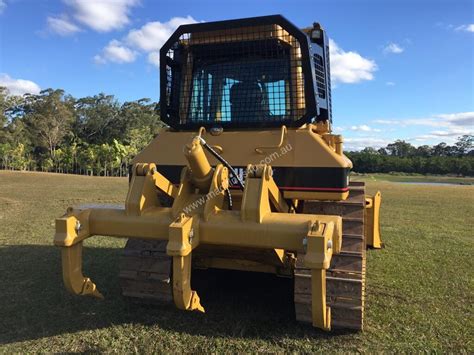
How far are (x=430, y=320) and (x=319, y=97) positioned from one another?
260cm

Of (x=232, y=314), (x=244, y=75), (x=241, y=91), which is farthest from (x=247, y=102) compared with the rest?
(x=232, y=314)

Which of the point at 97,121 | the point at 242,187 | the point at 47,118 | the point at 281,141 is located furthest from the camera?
the point at 97,121

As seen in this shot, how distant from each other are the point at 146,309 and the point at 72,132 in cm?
6532

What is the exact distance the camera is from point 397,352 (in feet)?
12.5

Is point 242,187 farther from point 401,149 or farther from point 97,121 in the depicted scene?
point 401,149

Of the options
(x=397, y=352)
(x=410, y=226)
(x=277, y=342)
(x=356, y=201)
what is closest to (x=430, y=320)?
(x=397, y=352)

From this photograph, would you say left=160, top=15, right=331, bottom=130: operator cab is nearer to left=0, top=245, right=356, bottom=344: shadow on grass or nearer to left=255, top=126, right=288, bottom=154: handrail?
left=255, top=126, right=288, bottom=154: handrail

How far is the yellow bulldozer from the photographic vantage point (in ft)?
10.6

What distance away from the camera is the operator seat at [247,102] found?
469cm

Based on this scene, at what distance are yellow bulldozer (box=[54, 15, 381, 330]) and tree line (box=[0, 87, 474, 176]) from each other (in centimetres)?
5310

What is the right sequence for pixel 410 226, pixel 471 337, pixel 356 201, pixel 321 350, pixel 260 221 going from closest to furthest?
1. pixel 260 221
2. pixel 321 350
3. pixel 471 337
4. pixel 356 201
5. pixel 410 226

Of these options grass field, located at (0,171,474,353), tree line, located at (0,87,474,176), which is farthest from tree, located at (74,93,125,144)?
grass field, located at (0,171,474,353)

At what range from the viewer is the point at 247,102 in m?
4.74

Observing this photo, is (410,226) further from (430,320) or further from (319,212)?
(319,212)
